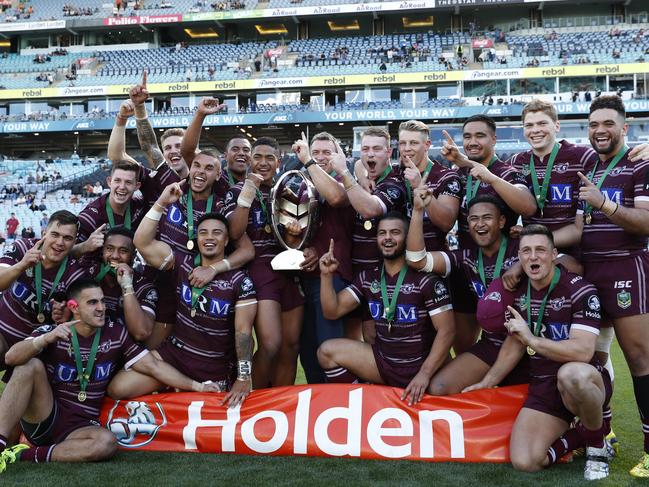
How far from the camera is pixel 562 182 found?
4.25 metres

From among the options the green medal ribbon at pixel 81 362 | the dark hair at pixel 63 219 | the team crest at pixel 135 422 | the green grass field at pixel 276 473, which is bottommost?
the green grass field at pixel 276 473

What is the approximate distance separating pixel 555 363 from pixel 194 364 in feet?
7.73

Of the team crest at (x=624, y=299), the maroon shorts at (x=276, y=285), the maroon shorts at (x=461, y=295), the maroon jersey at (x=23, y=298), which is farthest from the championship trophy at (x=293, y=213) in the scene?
the team crest at (x=624, y=299)

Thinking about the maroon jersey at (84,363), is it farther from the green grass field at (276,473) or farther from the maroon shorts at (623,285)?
the maroon shorts at (623,285)

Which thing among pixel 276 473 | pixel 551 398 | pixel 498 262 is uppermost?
pixel 498 262

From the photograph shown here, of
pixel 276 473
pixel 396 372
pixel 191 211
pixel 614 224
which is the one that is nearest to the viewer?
pixel 276 473

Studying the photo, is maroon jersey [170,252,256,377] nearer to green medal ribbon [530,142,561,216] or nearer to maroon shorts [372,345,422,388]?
maroon shorts [372,345,422,388]

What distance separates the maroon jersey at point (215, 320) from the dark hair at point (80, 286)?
63cm

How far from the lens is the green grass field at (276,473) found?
11.4 ft

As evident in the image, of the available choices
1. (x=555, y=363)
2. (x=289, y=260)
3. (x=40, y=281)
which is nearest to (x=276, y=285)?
(x=289, y=260)

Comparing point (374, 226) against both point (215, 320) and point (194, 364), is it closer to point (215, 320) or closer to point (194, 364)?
point (215, 320)

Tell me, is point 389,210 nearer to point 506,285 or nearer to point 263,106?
point 506,285

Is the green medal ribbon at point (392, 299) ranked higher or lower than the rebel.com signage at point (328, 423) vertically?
higher

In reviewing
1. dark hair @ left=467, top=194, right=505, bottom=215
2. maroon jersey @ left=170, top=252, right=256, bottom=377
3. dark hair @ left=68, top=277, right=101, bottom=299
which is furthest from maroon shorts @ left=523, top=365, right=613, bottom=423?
dark hair @ left=68, top=277, right=101, bottom=299
